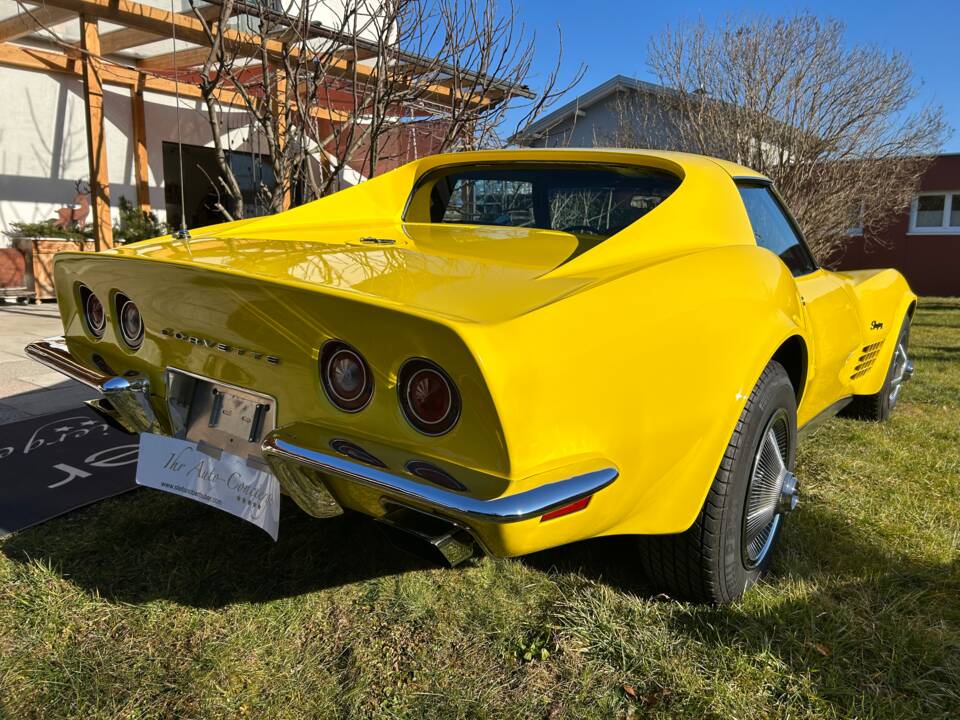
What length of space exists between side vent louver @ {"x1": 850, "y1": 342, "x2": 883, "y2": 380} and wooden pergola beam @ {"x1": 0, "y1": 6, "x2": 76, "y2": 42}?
7655mm

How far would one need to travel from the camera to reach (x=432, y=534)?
162 cm

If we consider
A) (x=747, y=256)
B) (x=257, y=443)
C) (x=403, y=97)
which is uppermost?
(x=403, y=97)

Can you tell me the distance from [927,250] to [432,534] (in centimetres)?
1809

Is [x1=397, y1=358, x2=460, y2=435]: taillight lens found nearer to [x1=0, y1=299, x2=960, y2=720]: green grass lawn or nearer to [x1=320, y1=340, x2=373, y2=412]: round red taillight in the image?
[x1=320, y1=340, x2=373, y2=412]: round red taillight

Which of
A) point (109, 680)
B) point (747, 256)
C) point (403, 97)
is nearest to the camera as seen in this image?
point (109, 680)

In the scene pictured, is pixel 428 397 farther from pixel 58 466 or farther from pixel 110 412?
pixel 58 466

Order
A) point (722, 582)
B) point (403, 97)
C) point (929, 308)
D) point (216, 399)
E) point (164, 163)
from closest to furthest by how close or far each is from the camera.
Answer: point (216, 399), point (722, 582), point (403, 97), point (164, 163), point (929, 308)

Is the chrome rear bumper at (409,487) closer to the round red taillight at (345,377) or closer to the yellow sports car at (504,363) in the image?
the yellow sports car at (504,363)

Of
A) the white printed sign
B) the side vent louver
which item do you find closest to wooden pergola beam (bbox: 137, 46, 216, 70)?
the white printed sign

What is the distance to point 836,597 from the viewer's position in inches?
88.7

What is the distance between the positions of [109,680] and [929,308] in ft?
46.8

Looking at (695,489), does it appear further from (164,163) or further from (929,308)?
(929,308)

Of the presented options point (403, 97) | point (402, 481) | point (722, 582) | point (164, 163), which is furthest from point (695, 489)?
point (164, 163)

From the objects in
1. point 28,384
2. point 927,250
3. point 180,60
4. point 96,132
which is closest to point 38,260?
point 96,132
